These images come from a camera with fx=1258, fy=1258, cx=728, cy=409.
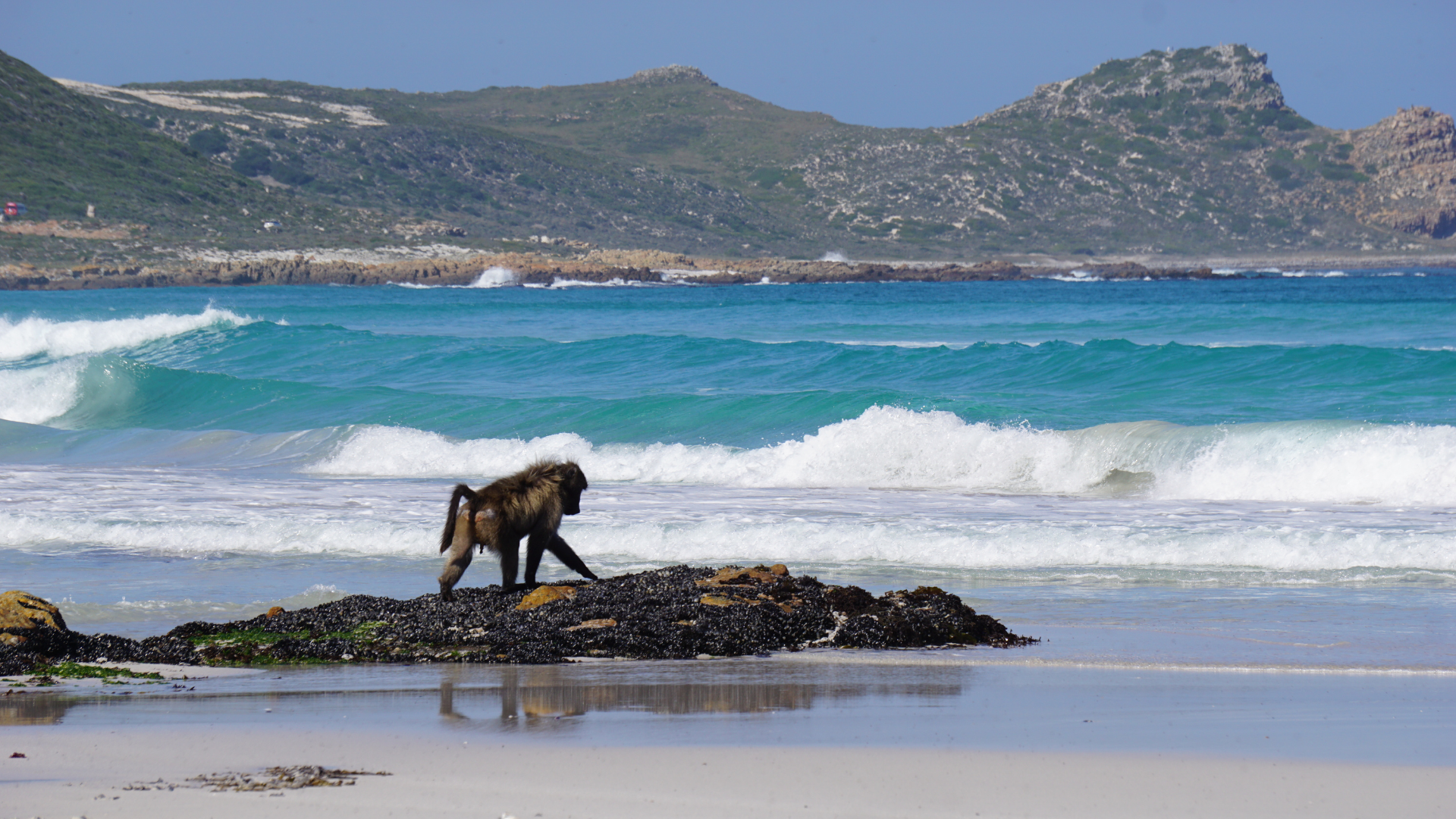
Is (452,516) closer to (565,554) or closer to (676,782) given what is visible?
(565,554)

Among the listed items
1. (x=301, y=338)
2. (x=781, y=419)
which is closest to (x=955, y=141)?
(x=301, y=338)

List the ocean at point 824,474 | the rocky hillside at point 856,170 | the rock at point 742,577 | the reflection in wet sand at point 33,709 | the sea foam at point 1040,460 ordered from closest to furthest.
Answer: the reflection in wet sand at point 33,709 < the rock at point 742,577 < the ocean at point 824,474 < the sea foam at point 1040,460 < the rocky hillside at point 856,170

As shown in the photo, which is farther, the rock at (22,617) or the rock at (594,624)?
the rock at (594,624)

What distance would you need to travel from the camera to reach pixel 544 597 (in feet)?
22.8

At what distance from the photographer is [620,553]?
33.4 ft

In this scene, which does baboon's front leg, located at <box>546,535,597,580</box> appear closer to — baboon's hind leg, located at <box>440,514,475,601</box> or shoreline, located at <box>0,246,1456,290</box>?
baboon's hind leg, located at <box>440,514,475,601</box>

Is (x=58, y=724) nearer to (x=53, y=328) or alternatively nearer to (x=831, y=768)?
(x=831, y=768)

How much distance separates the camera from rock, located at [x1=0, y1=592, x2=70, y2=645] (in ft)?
20.4

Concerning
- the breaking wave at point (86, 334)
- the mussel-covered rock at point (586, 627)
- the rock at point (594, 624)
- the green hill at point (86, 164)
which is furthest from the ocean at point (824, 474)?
the green hill at point (86, 164)

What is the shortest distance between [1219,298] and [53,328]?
52824mm

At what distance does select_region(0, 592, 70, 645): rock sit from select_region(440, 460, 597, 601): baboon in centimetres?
194

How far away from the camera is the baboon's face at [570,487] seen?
24.1ft

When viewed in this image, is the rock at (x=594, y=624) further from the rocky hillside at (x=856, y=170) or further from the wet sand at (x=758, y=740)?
the rocky hillside at (x=856, y=170)

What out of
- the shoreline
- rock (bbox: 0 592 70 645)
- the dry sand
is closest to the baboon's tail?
rock (bbox: 0 592 70 645)
